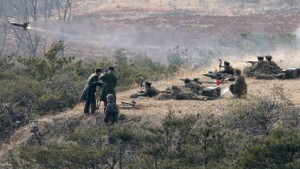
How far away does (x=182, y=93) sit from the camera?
25766 millimetres

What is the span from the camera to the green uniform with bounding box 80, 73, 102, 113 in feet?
77.0

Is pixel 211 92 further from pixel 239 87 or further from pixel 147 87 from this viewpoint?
pixel 147 87

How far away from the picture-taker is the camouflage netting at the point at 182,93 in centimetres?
2564

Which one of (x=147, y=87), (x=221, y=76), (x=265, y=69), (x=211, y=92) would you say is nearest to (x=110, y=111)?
(x=147, y=87)

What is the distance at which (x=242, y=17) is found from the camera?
266 ft

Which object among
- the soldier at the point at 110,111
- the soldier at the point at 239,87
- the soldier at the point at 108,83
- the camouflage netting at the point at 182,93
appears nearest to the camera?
the soldier at the point at 110,111

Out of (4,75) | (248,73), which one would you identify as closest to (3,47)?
(4,75)


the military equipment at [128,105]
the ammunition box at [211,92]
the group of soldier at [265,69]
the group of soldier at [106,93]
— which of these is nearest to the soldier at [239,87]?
the ammunition box at [211,92]

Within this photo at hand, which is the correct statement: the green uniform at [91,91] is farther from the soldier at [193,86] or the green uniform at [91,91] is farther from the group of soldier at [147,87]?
the soldier at [193,86]

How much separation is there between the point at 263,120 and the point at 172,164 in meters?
3.98

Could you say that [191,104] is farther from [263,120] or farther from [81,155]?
[81,155]

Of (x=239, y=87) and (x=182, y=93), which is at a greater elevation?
(x=239, y=87)

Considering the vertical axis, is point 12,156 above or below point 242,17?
below

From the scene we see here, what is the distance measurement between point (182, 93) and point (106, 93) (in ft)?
11.8
